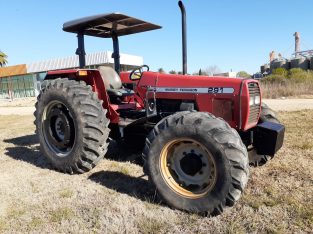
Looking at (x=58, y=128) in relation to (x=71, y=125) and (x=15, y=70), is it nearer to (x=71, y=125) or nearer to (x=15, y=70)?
(x=71, y=125)

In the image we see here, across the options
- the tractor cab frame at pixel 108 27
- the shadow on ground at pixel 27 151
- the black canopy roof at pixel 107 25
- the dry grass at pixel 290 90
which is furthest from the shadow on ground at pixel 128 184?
the dry grass at pixel 290 90

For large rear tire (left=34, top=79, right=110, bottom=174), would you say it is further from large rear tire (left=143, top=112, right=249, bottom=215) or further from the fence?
the fence

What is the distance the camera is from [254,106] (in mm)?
4305

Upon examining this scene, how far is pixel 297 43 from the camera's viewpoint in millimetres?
61438

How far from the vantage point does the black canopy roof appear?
5.12 meters

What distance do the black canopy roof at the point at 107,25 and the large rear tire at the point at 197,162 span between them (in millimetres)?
2338

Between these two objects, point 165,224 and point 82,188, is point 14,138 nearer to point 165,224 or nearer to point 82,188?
point 82,188

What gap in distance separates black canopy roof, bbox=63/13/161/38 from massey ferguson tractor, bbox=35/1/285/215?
0.02 meters

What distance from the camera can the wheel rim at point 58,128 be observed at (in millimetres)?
4895

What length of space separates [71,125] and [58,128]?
0.36 m

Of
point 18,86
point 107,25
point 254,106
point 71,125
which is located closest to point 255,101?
point 254,106

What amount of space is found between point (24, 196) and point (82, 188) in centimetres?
68

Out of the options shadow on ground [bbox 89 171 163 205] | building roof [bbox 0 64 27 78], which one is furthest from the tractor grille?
building roof [bbox 0 64 27 78]

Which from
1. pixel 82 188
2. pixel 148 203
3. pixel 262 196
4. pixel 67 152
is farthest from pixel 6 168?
pixel 262 196
